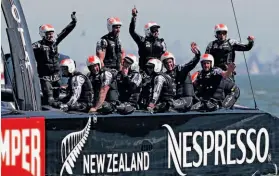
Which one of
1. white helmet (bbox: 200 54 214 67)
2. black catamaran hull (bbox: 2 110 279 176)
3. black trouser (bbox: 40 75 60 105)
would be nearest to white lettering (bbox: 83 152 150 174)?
black catamaran hull (bbox: 2 110 279 176)

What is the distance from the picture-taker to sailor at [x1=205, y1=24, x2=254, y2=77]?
21.0 m

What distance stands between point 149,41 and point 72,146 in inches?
155

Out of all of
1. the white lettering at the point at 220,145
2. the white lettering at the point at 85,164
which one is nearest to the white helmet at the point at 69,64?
the white lettering at the point at 85,164

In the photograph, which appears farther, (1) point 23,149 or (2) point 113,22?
(2) point 113,22

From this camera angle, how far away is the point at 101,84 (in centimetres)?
1872

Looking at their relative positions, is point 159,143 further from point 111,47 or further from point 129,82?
point 111,47

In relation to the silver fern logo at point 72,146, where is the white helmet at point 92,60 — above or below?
above

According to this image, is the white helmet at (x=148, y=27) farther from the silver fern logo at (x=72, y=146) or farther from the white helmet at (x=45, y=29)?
the silver fern logo at (x=72, y=146)

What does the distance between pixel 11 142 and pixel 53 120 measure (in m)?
0.82

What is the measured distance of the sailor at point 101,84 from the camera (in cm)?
1850

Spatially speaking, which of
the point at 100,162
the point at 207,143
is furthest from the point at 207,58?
the point at 100,162

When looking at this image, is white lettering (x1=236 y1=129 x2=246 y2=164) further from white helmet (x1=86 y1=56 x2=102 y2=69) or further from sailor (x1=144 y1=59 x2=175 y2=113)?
white helmet (x1=86 y1=56 x2=102 y2=69)

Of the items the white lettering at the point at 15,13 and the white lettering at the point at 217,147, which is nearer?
the white lettering at the point at 15,13

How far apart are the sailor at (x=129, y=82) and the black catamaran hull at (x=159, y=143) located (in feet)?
2.15
